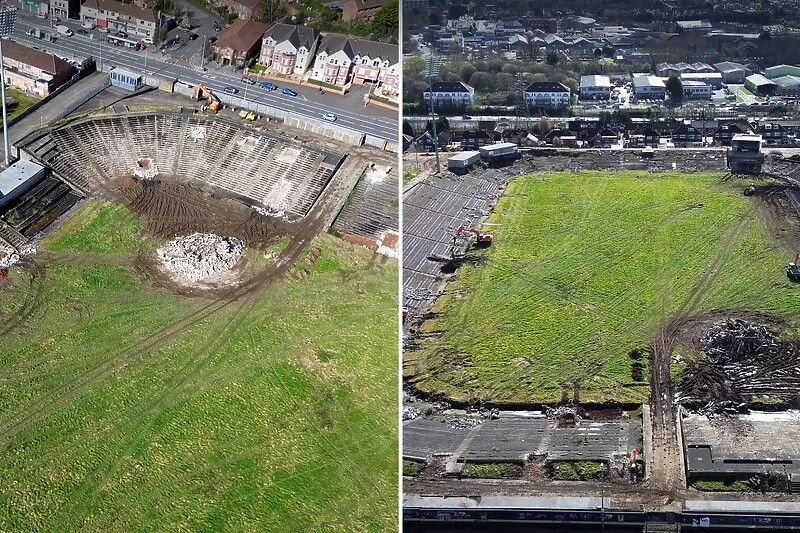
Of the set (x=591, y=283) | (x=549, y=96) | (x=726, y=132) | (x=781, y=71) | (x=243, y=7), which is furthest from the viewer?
(x=243, y=7)

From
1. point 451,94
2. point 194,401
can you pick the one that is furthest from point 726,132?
point 194,401

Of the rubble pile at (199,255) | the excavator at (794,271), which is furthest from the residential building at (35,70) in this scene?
the excavator at (794,271)

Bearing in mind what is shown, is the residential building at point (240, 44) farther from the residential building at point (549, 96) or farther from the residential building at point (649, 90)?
the residential building at point (649, 90)

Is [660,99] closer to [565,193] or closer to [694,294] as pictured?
[565,193]

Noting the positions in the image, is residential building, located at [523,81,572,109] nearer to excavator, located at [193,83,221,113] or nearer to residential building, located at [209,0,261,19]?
excavator, located at [193,83,221,113]

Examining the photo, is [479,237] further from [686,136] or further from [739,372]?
[686,136]
